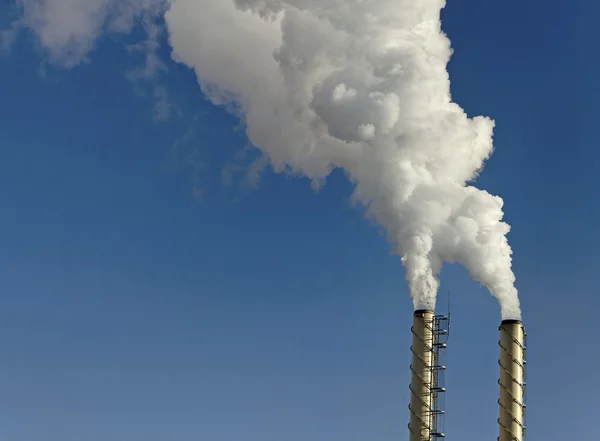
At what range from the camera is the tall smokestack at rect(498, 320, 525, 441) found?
59594 mm

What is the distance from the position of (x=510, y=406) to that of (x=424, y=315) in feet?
24.9

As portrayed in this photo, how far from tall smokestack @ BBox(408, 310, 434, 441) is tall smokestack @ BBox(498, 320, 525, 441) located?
4.29 meters

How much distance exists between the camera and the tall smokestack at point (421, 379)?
201 feet

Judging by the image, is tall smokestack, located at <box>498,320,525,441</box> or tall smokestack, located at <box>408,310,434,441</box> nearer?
tall smokestack, located at <box>498,320,525,441</box>

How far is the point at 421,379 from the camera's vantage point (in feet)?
203

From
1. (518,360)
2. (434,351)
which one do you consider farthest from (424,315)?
(518,360)

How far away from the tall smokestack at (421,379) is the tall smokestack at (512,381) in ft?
14.1

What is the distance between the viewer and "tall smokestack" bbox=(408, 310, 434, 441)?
6141 cm

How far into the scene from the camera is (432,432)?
61.3m

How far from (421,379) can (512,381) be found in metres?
5.47

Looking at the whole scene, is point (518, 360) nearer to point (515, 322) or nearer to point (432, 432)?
point (515, 322)

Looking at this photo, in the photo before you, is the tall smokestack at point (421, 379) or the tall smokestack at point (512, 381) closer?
the tall smokestack at point (512, 381)

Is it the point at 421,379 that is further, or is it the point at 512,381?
the point at 421,379

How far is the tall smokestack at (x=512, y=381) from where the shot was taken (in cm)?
5959
